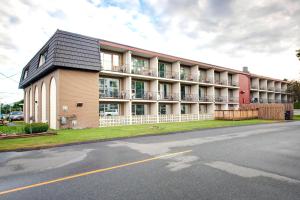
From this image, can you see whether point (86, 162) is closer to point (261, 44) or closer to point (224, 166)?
point (224, 166)

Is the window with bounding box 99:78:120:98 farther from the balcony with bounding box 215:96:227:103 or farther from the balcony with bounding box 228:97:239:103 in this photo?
the balcony with bounding box 228:97:239:103

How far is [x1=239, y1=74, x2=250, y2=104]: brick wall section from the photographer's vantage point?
37.3 meters

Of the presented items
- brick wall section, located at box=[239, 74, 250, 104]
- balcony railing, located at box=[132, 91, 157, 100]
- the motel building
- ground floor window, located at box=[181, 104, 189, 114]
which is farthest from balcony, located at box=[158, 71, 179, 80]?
brick wall section, located at box=[239, 74, 250, 104]

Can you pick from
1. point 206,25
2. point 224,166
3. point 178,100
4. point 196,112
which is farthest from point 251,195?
point 196,112

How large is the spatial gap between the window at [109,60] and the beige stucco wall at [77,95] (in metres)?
3.45

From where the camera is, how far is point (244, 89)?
3816 cm

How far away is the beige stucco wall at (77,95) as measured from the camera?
16708 millimetres

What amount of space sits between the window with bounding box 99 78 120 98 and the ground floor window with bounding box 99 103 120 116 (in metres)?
1.29

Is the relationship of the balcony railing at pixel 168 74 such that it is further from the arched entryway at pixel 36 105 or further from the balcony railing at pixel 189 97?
the arched entryway at pixel 36 105

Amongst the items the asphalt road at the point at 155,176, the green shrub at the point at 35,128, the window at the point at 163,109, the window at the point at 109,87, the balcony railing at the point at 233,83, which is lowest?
the asphalt road at the point at 155,176

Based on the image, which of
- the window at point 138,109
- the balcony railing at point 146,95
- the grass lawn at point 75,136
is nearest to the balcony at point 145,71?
the balcony railing at point 146,95

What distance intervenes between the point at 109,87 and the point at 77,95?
5543mm

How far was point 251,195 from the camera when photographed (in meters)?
3.48

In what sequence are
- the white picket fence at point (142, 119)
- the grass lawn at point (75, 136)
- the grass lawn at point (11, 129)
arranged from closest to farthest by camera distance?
the grass lawn at point (75, 136) < the grass lawn at point (11, 129) < the white picket fence at point (142, 119)
